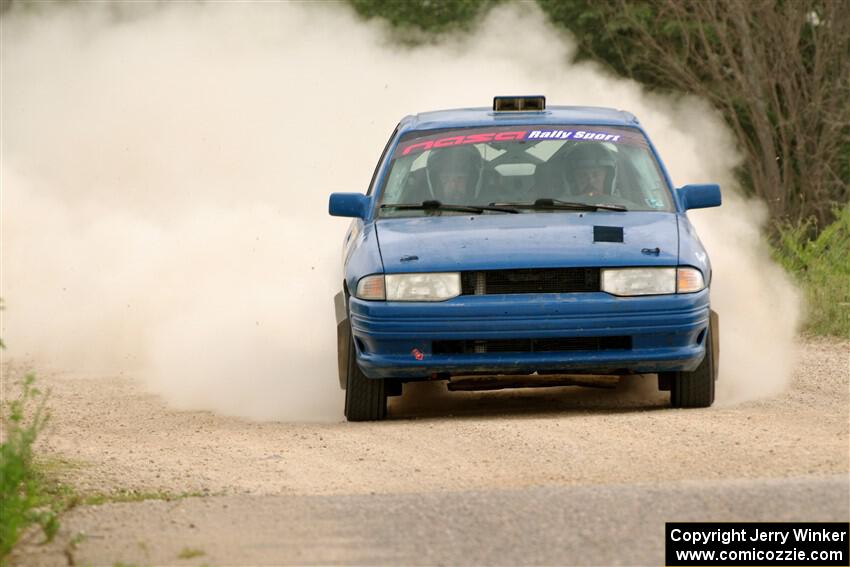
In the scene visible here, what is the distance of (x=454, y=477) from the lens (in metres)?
6.92

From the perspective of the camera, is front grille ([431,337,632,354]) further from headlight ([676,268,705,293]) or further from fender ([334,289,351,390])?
fender ([334,289,351,390])

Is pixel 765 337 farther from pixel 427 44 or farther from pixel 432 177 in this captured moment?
pixel 427 44

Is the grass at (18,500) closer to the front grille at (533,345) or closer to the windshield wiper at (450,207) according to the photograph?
the front grille at (533,345)

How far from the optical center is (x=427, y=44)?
20.6 m

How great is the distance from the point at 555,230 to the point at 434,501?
2893mm

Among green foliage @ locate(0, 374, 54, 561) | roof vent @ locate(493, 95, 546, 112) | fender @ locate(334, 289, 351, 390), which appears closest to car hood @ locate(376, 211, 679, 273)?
fender @ locate(334, 289, 351, 390)

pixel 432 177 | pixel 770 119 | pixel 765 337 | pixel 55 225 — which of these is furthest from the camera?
pixel 770 119

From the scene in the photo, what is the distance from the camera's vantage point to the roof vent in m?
10.3

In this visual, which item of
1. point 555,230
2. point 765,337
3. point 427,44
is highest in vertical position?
point 427,44

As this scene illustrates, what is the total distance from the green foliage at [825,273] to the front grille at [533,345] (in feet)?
15.6

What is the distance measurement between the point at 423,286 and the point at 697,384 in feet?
5.19

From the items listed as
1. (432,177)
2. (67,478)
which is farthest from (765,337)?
(67,478)

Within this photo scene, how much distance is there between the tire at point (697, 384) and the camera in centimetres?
877

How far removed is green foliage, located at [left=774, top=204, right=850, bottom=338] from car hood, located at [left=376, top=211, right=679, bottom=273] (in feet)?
14.5
